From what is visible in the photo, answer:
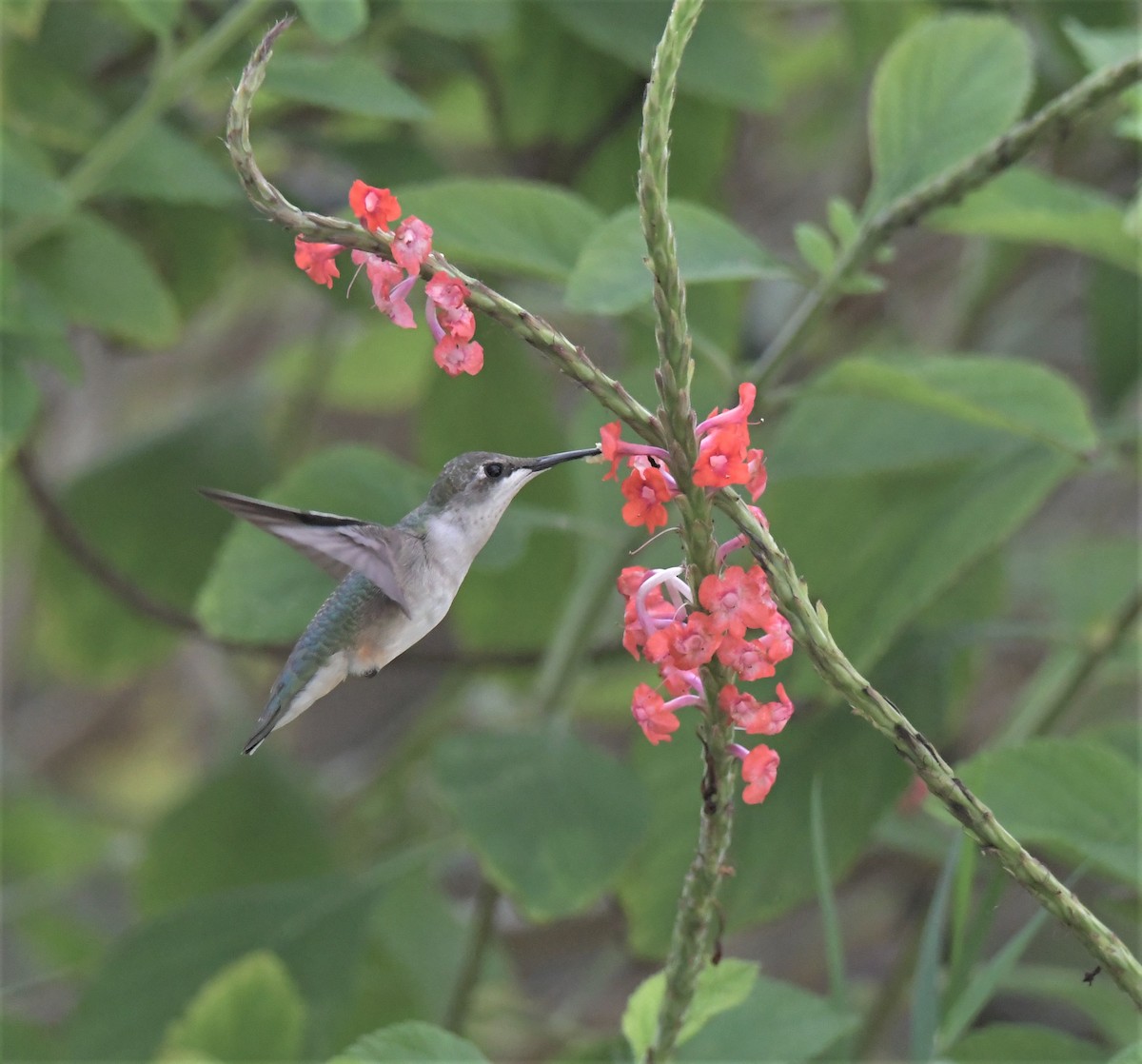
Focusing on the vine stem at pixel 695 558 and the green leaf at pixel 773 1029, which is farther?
the green leaf at pixel 773 1029

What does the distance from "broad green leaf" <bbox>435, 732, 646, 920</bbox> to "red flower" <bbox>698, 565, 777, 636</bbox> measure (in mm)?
715

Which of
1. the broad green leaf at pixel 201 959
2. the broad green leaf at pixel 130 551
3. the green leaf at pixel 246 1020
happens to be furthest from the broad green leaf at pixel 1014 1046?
the broad green leaf at pixel 130 551

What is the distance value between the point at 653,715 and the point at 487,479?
274 mm

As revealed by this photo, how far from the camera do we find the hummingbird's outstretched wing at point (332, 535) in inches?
32.6

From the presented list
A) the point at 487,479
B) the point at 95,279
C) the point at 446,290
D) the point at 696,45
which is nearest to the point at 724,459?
the point at 446,290

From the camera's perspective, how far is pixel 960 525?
138 centimetres

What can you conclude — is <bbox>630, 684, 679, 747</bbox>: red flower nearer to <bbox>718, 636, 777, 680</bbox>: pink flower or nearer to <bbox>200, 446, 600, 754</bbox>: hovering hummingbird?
<bbox>718, 636, 777, 680</bbox>: pink flower

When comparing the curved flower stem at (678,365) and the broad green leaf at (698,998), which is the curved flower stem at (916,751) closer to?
the curved flower stem at (678,365)

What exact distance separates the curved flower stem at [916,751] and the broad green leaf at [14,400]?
80 cm

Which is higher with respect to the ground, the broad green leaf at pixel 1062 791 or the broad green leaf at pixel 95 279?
the broad green leaf at pixel 1062 791

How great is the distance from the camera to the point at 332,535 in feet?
2.86

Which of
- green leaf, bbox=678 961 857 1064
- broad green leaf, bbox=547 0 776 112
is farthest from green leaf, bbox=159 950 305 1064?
broad green leaf, bbox=547 0 776 112

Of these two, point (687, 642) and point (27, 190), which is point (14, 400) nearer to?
point (27, 190)

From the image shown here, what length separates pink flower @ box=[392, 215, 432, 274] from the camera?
63cm
